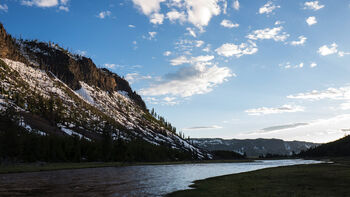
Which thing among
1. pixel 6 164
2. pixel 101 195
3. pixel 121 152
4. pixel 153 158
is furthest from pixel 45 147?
pixel 101 195

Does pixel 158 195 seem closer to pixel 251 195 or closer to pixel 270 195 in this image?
pixel 251 195

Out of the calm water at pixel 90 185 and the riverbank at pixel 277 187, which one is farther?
the calm water at pixel 90 185

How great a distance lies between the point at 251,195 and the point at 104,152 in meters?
124

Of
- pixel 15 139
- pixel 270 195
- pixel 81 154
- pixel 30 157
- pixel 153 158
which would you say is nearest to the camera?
pixel 270 195

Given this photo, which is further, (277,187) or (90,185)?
(90,185)

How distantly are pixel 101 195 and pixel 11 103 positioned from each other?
201 meters

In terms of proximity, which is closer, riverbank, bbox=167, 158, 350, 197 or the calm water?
riverbank, bbox=167, 158, 350, 197

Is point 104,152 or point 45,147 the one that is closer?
point 45,147

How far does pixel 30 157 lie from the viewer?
10612cm

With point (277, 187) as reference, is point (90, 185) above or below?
below

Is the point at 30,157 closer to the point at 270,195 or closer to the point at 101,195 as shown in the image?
the point at 101,195

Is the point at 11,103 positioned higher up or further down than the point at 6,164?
higher up

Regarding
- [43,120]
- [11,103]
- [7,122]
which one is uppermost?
[11,103]

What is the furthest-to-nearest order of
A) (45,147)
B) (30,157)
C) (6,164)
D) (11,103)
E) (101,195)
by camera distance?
1. (11,103)
2. (45,147)
3. (30,157)
4. (6,164)
5. (101,195)
